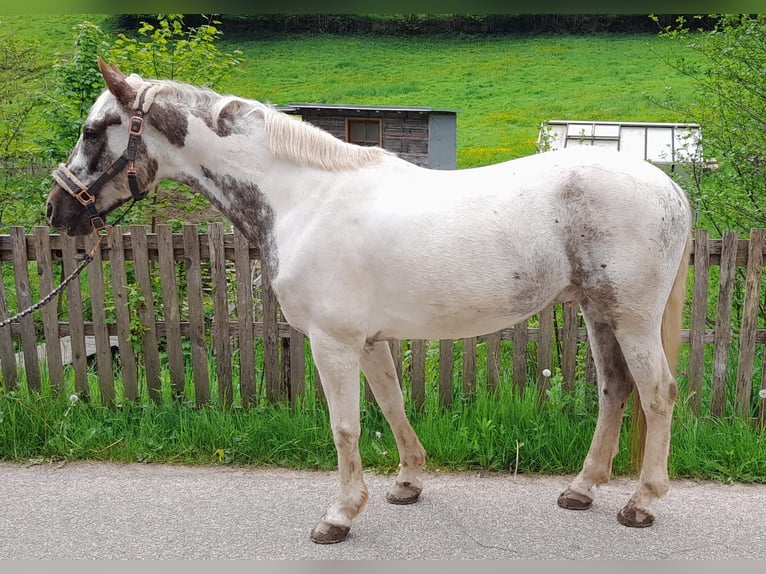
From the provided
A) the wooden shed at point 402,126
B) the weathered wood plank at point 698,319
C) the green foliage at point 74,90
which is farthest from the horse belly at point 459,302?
the wooden shed at point 402,126

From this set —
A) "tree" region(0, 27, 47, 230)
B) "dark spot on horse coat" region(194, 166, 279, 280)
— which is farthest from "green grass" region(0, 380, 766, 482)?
"tree" region(0, 27, 47, 230)

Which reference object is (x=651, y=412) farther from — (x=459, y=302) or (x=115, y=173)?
(x=115, y=173)

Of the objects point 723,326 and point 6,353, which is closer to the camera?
point 723,326

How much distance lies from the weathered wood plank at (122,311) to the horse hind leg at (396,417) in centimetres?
207

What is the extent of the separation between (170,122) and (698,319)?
3.44m

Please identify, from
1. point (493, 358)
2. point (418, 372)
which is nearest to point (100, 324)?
point (418, 372)

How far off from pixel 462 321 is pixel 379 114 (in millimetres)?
6528

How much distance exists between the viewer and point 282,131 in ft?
9.95

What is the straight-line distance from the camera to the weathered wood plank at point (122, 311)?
4430mm

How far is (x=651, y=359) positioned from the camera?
3.03m

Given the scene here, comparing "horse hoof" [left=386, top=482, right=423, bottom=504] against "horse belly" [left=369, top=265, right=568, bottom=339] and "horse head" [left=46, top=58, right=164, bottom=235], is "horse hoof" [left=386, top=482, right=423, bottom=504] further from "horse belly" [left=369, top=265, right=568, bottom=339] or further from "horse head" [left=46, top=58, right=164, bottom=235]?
"horse head" [left=46, top=58, right=164, bottom=235]

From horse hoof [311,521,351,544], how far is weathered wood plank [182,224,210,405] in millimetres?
1735

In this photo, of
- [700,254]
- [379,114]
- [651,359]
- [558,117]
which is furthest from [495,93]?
[651,359]

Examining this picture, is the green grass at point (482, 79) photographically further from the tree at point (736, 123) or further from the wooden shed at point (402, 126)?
the tree at point (736, 123)
